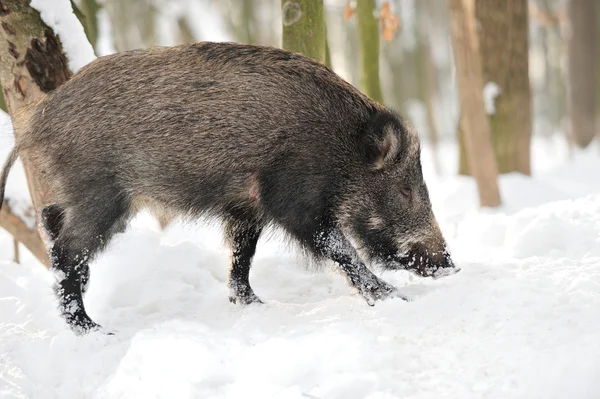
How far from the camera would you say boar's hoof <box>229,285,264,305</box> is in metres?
4.22

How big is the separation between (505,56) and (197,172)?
18.2 feet

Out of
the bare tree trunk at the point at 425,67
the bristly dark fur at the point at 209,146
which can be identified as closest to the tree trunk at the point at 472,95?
the bristly dark fur at the point at 209,146

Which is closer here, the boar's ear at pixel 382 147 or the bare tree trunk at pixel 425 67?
the boar's ear at pixel 382 147

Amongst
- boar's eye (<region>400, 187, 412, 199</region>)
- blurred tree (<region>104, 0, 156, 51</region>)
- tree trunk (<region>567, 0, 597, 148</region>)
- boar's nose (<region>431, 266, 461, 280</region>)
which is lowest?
tree trunk (<region>567, 0, 597, 148</region>)

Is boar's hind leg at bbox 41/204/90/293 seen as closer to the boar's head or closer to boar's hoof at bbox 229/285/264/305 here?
boar's hoof at bbox 229/285/264/305

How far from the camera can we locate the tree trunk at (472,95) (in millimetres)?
6828

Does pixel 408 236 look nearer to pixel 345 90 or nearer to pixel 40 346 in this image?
pixel 345 90

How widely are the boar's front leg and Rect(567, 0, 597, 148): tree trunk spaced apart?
36.3 feet

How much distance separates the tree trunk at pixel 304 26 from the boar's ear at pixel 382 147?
57.3 inches

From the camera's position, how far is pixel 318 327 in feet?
11.0

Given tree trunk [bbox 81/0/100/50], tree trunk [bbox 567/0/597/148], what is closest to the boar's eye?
tree trunk [bbox 81/0/100/50]

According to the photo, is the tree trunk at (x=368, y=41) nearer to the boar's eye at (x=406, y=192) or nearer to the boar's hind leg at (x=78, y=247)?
the boar's eye at (x=406, y=192)

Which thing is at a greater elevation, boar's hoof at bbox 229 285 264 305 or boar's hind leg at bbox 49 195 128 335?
boar's hind leg at bbox 49 195 128 335

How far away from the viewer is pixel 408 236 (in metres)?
4.16
